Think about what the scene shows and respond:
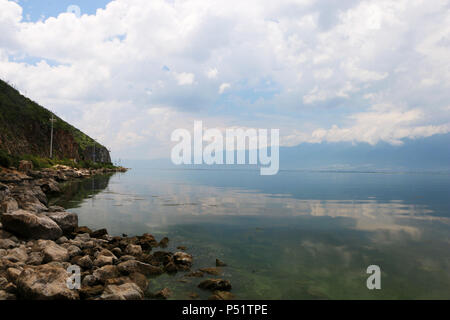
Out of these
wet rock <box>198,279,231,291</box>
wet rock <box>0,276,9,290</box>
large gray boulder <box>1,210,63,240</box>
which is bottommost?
wet rock <box>198,279,231,291</box>

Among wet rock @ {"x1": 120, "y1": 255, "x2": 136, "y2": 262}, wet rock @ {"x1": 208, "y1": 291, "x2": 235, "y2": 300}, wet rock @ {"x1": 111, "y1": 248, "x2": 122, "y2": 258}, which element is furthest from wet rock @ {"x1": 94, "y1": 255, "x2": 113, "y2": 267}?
wet rock @ {"x1": 208, "y1": 291, "x2": 235, "y2": 300}

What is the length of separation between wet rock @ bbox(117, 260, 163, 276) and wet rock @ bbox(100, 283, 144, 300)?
6.56ft

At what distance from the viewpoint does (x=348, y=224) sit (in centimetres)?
2425

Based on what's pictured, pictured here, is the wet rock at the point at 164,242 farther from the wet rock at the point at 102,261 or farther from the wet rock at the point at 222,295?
the wet rock at the point at 222,295

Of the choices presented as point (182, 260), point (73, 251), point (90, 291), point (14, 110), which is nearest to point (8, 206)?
point (73, 251)

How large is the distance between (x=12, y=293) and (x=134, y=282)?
152 inches

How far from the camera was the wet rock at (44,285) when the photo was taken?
28.5ft

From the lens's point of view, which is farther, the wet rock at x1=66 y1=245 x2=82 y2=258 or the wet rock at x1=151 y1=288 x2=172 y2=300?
the wet rock at x1=66 y1=245 x2=82 y2=258

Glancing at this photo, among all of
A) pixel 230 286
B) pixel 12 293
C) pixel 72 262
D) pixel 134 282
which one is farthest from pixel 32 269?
pixel 230 286

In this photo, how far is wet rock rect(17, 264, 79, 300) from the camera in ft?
28.5

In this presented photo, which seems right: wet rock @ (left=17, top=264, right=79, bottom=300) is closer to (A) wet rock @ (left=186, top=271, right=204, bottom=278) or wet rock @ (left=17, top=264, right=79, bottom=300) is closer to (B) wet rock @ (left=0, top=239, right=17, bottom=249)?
(A) wet rock @ (left=186, top=271, right=204, bottom=278)

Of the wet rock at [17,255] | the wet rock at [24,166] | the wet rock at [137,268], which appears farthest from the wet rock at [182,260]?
the wet rock at [24,166]

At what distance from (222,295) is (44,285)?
602cm
